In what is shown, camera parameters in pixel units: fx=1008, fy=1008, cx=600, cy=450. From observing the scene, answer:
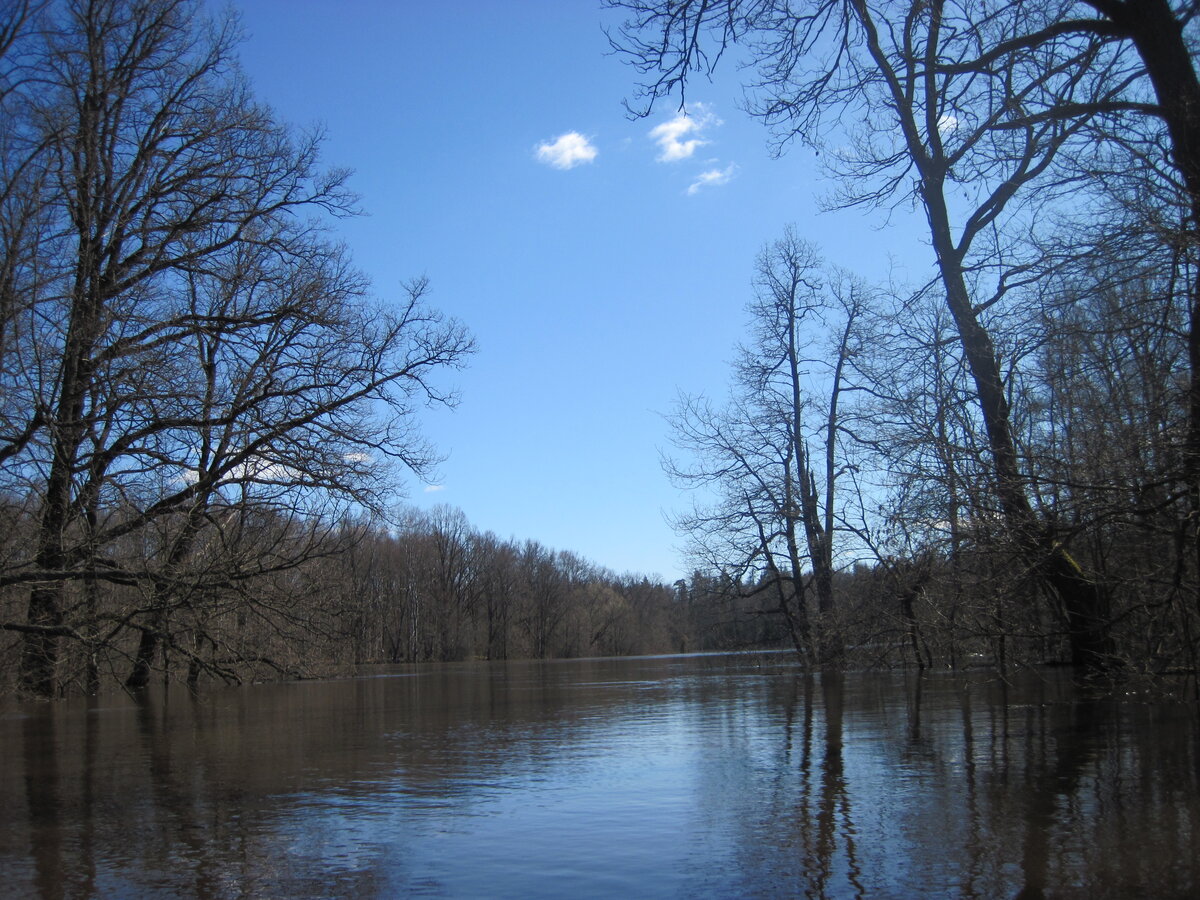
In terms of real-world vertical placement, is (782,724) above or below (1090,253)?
below

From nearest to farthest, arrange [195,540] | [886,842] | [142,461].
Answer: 1. [886,842]
2. [142,461]
3. [195,540]

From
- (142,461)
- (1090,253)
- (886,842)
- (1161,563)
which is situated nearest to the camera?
(886,842)

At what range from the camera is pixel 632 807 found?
25.2ft

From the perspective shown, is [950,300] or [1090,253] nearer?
[1090,253]

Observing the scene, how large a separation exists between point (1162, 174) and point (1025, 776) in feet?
17.3

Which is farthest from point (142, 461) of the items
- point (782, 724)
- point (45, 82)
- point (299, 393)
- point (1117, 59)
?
point (1117, 59)

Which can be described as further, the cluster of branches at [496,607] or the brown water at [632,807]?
the cluster of branches at [496,607]

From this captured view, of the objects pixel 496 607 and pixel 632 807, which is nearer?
pixel 632 807

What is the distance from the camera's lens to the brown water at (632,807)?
18.5ft

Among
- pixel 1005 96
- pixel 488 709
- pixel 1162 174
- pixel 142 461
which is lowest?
pixel 488 709

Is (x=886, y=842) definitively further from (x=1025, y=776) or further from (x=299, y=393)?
(x=299, y=393)

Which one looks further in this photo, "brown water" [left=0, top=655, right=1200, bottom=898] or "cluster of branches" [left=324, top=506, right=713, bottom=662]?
"cluster of branches" [left=324, top=506, right=713, bottom=662]

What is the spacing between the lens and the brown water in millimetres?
5652

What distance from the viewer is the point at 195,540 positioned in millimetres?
16828
